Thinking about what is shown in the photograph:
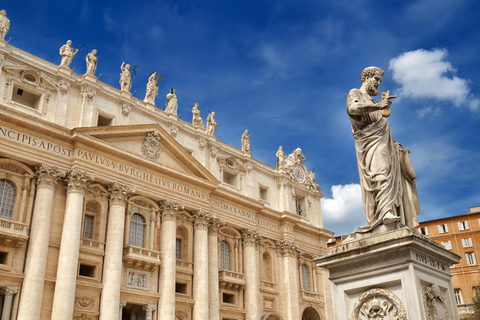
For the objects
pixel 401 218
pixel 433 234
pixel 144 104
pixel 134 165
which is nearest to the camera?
pixel 401 218

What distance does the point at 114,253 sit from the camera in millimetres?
25984

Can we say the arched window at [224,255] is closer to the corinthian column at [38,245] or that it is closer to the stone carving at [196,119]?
the stone carving at [196,119]

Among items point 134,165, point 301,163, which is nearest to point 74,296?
point 134,165

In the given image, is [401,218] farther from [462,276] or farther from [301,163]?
[462,276]

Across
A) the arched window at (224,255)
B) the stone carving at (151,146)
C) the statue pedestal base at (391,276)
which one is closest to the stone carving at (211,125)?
the stone carving at (151,146)

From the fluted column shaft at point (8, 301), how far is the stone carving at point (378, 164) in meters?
19.8

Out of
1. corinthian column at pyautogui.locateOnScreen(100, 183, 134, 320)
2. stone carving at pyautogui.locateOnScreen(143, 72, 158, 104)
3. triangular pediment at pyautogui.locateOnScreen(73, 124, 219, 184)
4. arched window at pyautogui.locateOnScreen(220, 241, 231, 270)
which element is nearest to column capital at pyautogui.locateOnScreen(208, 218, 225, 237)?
arched window at pyautogui.locateOnScreen(220, 241, 231, 270)

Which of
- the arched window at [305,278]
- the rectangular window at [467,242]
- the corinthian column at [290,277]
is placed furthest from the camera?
the rectangular window at [467,242]

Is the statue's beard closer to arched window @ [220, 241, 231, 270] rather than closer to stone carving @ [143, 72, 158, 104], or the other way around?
stone carving @ [143, 72, 158, 104]

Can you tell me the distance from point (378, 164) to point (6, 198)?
21.3 metres

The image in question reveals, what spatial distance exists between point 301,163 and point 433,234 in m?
17.6

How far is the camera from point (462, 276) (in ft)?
157

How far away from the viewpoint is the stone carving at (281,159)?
4184cm

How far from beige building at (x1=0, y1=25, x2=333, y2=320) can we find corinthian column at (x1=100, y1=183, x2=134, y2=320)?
0.18 feet
